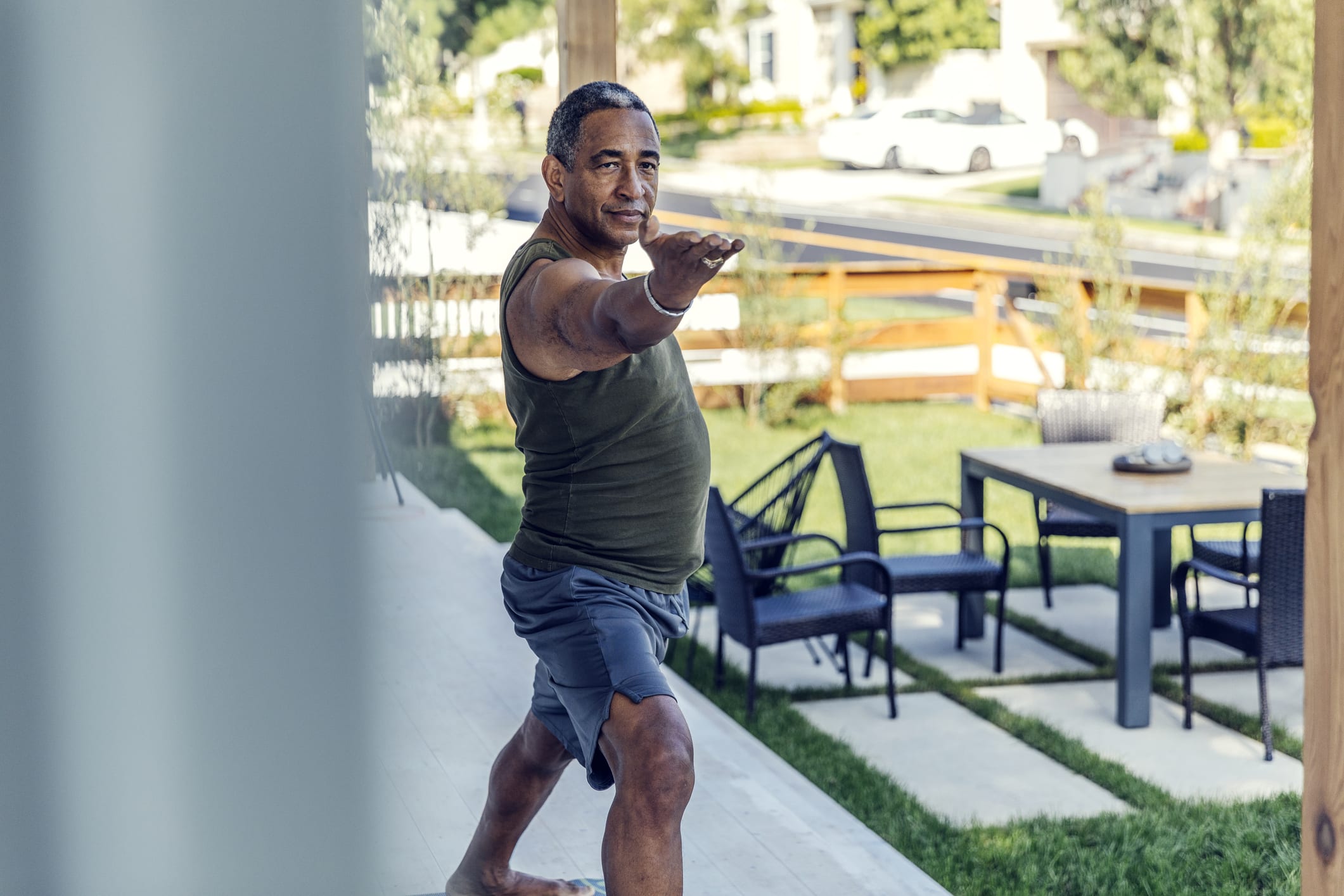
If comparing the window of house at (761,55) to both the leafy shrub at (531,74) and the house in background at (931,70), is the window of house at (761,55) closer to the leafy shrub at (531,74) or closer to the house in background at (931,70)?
the house in background at (931,70)

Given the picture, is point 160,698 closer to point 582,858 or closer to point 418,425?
point 418,425

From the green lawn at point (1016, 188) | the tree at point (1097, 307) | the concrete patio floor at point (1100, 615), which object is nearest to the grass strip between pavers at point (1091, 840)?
the concrete patio floor at point (1100, 615)

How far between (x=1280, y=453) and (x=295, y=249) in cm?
1014

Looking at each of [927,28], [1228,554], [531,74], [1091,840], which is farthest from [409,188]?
[927,28]

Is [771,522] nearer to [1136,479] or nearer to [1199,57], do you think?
[1136,479]

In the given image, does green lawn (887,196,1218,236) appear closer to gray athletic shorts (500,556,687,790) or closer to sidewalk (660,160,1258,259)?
sidewalk (660,160,1258,259)

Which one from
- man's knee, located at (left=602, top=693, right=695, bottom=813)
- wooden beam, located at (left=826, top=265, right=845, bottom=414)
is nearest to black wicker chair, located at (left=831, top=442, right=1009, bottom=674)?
man's knee, located at (left=602, top=693, right=695, bottom=813)

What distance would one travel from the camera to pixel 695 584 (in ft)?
19.2

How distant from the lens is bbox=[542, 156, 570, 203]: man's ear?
2.72 metres

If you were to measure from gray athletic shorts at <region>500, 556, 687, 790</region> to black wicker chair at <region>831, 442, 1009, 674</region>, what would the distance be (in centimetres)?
286

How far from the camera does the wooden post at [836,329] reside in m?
11.7

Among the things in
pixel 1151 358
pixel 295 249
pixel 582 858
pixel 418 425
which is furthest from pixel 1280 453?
pixel 295 249

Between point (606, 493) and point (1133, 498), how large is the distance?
10.2ft

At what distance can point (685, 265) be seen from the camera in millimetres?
2121
